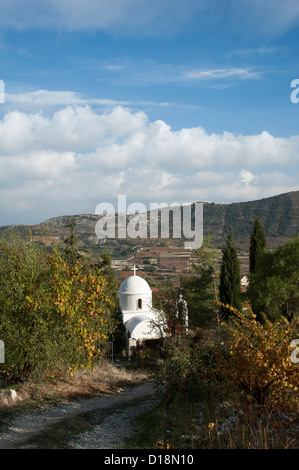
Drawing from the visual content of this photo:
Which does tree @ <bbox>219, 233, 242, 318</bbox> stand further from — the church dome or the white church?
the church dome

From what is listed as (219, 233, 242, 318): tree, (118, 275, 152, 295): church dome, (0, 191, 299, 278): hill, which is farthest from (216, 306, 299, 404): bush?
(0, 191, 299, 278): hill

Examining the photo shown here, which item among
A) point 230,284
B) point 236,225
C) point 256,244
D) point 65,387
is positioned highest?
point 236,225

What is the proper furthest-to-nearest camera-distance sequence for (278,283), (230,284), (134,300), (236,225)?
(236,225) < (134,300) < (230,284) < (278,283)

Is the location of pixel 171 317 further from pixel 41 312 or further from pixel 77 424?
pixel 77 424

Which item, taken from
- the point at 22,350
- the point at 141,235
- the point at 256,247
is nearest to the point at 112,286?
the point at 256,247

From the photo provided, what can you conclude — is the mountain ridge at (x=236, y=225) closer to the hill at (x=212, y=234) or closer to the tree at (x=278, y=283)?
the hill at (x=212, y=234)

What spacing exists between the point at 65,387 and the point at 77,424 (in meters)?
3.76

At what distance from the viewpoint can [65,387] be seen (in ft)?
41.9

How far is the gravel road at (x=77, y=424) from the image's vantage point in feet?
26.5

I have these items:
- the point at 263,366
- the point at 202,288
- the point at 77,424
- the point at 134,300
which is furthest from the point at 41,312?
the point at 202,288

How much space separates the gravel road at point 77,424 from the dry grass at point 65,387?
2.02 ft

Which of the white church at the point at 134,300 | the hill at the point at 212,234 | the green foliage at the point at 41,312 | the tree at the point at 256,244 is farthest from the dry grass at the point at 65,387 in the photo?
the hill at the point at 212,234

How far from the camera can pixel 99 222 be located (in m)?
113
